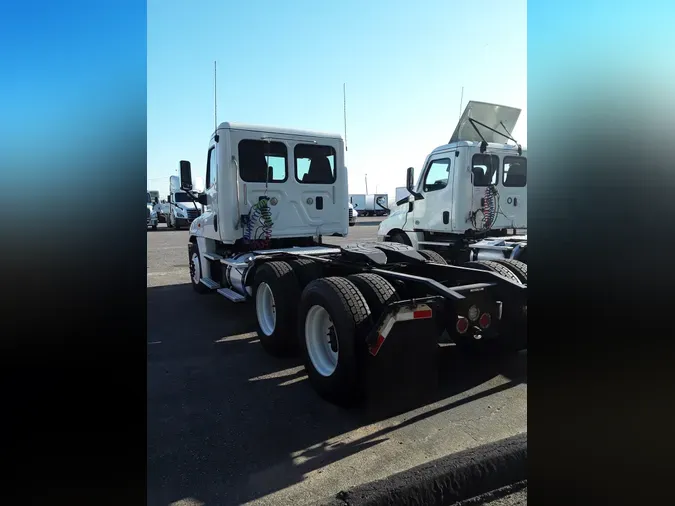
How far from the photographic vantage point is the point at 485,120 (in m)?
8.80

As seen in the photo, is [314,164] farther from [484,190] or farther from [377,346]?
[377,346]

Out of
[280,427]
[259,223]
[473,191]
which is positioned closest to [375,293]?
[280,427]

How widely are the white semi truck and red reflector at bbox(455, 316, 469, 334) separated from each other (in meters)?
3.92

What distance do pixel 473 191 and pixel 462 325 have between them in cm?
489

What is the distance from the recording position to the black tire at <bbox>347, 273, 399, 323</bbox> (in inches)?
136

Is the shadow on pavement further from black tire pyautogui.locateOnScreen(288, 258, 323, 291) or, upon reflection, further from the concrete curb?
black tire pyautogui.locateOnScreen(288, 258, 323, 291)

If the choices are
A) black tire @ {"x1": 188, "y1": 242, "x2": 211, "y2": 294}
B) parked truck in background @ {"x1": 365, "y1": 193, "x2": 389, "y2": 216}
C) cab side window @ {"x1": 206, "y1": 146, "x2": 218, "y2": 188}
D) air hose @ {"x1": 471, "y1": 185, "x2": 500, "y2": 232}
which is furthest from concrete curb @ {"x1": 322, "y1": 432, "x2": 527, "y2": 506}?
parked truck in background @ {"x1": 365, "y1": 193, "x2": 389, "y2": 216}

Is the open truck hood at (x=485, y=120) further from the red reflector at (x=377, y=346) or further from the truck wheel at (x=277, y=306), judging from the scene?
the red reflector at (x=377, y=346)

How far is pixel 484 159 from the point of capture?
8.05 m

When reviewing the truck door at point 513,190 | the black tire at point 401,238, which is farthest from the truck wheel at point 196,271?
the truck door at point 513,190

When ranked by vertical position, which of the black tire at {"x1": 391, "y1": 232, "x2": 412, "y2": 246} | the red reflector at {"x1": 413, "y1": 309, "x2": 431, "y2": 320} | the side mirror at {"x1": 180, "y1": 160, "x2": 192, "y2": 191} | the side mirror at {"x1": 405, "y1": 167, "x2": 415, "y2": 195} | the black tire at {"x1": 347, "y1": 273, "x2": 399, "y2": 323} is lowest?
the red reflector at {"x1": 413, "y1": 309, "x2": 431, "y2": 320}

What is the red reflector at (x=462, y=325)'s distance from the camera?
3617 mm
